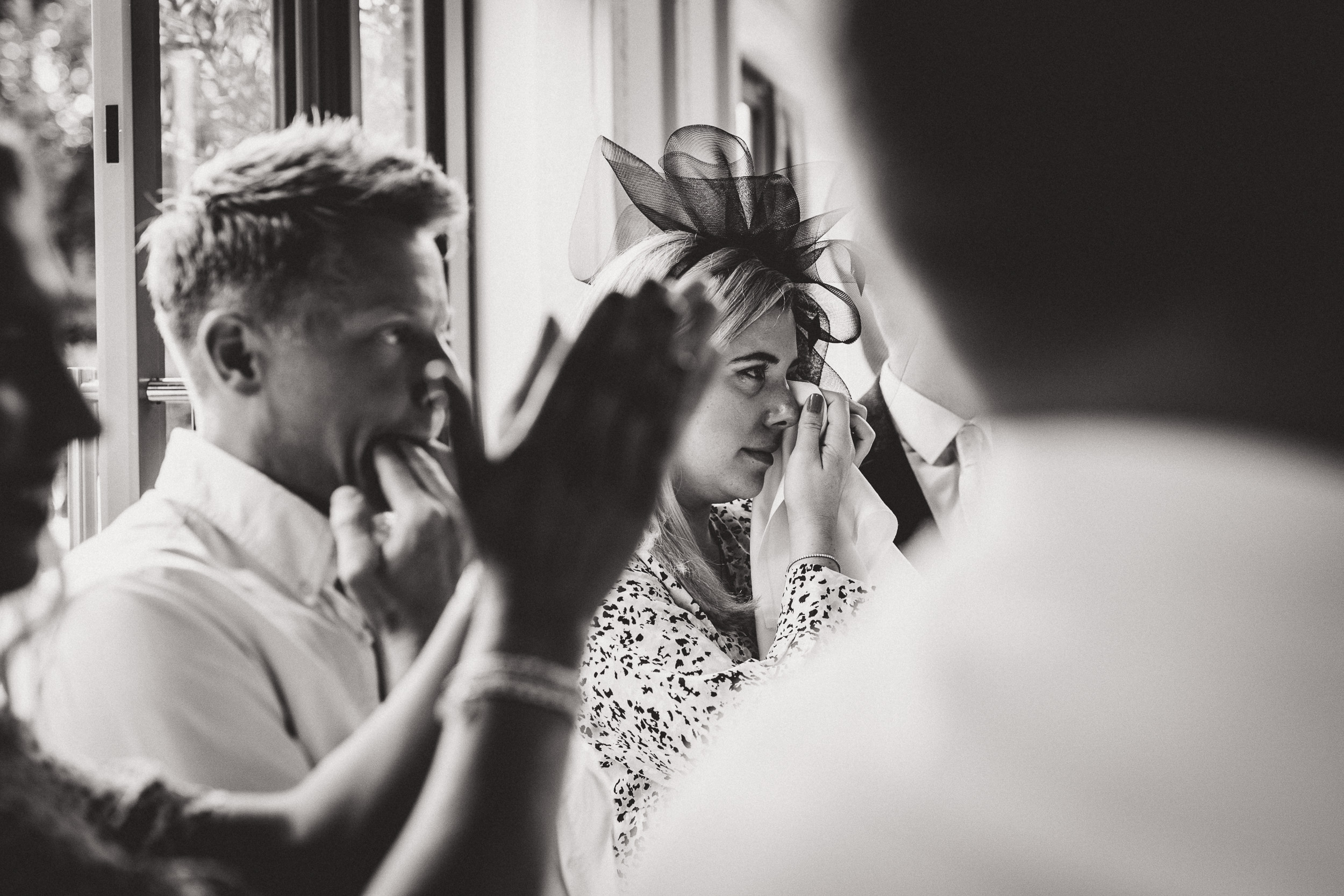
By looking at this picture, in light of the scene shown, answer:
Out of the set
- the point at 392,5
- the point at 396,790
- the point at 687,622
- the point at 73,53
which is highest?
the point at 392,5

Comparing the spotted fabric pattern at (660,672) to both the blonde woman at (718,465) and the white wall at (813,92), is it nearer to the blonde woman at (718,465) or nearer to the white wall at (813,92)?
the blonde woman at (718,465)

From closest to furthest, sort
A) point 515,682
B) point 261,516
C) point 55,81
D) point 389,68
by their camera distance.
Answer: point 515,682
point 261,516
point 55,81
point 389,68

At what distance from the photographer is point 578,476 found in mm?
585

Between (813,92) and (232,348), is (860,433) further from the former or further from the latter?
(813,92)

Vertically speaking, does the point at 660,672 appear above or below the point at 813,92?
below

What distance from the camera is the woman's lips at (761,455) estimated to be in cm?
192

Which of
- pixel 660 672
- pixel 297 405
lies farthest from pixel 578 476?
pixel 660 672

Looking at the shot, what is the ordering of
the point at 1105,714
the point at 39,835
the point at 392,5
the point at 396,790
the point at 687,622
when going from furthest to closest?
the point at 392,5 < the point at 687,622 < the point at 396,790 < the point at 39,835 < the point at 1105,714

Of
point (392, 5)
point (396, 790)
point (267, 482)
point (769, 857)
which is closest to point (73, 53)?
point (392, 5)

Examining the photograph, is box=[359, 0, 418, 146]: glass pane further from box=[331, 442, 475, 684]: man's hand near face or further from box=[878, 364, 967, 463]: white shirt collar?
box=[331, 442, 475, 684]: man's hand near face

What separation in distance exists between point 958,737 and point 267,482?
0.67 meters

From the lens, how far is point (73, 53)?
1.79 m

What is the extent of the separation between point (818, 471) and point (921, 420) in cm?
33

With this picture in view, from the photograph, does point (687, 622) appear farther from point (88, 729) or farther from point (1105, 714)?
point (1105, 714)
